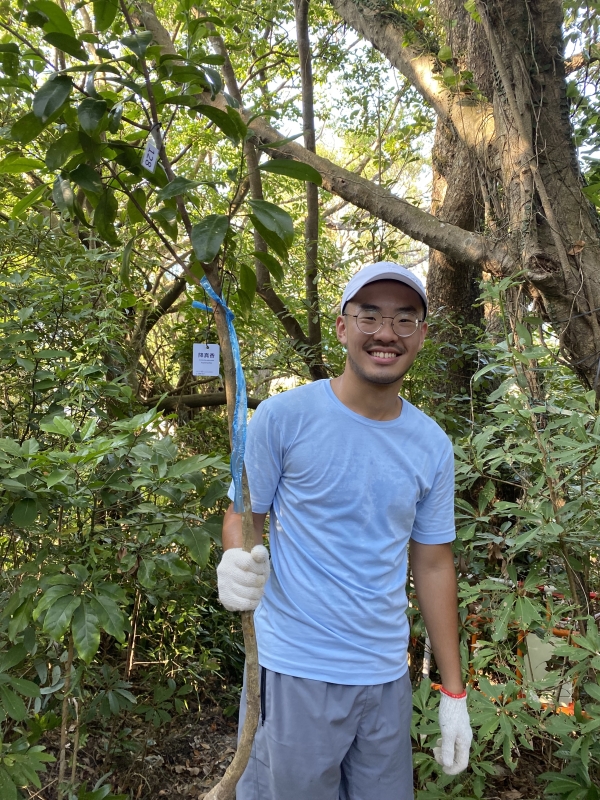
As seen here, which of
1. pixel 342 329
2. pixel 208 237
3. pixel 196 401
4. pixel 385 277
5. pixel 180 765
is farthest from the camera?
pixel 196 401

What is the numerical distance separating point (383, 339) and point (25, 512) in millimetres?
1009

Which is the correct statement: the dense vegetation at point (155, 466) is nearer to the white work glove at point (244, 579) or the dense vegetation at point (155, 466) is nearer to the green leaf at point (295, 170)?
the green leaf at point (295, 170)

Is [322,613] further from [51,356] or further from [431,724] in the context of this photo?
[51,356]

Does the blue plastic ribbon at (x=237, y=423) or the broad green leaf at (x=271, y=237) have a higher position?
the broad green leaf at (x=271, y=237)

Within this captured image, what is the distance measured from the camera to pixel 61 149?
54.5 inches

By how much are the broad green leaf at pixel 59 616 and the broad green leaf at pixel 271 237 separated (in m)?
0.98

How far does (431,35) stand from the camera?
13.0 ft

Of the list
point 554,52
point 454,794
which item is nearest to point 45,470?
point 454,794

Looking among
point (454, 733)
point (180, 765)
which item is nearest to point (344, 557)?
point (454, 733)

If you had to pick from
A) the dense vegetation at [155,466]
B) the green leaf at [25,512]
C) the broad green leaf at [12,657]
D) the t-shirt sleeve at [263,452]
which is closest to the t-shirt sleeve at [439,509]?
the dense vegetation at [155,466]

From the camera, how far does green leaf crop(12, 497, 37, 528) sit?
5.31ft

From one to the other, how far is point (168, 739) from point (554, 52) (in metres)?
3.52

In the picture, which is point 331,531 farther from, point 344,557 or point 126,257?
point 126,257

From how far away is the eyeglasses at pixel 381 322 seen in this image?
1.64m
